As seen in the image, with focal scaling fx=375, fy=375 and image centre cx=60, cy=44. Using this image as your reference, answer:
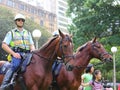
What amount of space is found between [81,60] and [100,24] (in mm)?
23732

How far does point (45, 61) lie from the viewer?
29.5 ft

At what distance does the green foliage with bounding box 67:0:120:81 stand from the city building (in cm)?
7091

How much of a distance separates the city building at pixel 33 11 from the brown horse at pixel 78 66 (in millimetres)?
94629

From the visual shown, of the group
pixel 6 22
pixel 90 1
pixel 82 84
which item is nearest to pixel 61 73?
pixel 82 84

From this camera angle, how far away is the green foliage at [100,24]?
34.6m

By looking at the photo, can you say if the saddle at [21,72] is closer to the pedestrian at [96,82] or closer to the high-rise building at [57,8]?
the pedestrian at [96,82]

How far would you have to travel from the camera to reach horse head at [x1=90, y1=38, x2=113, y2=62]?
11.1 metres

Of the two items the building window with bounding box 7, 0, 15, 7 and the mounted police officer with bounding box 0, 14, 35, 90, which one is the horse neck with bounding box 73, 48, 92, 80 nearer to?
the mounted police officer with bounding box 0, 14, 35, 90

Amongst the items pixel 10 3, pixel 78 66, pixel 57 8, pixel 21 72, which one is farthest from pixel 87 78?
pixel 57 8

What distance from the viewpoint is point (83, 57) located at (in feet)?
38.0

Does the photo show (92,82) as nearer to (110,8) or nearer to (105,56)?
(105,56)

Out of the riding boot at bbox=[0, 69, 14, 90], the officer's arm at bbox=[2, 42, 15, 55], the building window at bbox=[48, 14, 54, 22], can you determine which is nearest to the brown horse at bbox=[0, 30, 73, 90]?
the riding boot at bbox=[0, 69, 14, 90]

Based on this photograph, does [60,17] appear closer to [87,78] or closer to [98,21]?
[98,21]

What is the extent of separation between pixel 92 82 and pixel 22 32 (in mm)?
3328
